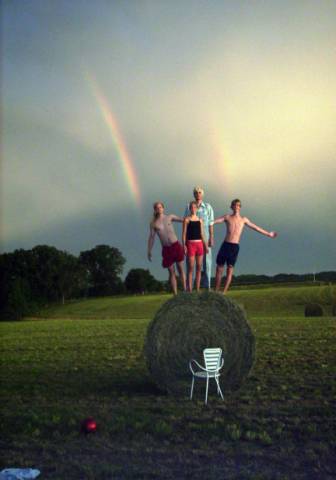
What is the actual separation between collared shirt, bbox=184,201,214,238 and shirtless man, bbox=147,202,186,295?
0.40m

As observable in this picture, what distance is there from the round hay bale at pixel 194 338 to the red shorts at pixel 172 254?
1593 millimetres

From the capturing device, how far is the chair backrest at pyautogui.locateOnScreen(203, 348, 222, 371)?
978 centimetres

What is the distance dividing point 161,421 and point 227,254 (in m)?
4.59

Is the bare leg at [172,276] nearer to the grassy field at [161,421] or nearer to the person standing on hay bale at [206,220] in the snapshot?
the person standing on hay bale at [206,220]

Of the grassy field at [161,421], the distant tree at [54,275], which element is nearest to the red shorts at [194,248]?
the grassy field at [161,421]

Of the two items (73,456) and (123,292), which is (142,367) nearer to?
(73,456)

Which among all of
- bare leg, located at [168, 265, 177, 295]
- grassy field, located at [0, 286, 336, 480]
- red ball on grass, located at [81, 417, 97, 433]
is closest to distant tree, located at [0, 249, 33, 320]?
grassy field, located at [0, 286, 336, 480]

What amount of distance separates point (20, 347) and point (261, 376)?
30.9ft

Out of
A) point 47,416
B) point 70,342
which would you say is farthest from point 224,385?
point 70,342

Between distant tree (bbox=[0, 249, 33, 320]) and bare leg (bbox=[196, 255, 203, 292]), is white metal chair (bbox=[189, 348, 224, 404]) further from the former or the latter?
distant tree (bbox=[0, 249, 33, 320])

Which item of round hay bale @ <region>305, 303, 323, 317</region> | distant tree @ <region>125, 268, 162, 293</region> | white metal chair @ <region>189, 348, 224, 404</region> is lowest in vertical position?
white metal chair @ <region>189, 348, 224, 404</region>

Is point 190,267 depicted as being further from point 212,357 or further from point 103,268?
point 103,268

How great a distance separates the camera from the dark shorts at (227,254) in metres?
12.5

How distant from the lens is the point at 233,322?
34.5 ft
